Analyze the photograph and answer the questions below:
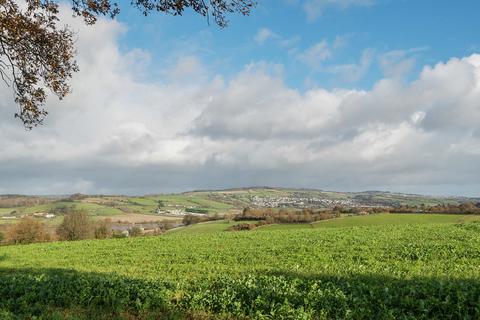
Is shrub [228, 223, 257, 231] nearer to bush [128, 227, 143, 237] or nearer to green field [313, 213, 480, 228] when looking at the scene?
green field [313, 213, 480, 228]

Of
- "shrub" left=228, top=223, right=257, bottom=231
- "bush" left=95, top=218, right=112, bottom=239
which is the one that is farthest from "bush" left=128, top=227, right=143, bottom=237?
"shrub" left=228, top=223, right=257, bottom=231

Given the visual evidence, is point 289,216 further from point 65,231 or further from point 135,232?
point 65,231

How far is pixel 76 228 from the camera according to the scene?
7300 centimetres

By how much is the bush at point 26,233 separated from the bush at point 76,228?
5972mm

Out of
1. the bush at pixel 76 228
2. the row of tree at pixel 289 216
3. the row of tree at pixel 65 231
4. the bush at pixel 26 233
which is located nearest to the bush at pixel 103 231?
the row of tree at pixel 65 231

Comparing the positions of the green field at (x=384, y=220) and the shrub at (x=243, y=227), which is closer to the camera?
the green field at (x=384, y=220)

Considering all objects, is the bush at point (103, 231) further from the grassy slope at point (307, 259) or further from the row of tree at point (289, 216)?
the grassy slope at point (307, 259)

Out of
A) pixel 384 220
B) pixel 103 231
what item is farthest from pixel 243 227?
pixel 103 231

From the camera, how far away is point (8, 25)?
1038cm

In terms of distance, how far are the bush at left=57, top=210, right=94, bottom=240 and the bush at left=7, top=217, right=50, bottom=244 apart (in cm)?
597

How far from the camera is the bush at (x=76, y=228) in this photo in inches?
2864

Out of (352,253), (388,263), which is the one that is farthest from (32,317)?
(352,253)

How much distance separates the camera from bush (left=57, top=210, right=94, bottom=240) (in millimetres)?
72750

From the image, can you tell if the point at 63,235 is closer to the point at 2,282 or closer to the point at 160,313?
the point at 2,282
